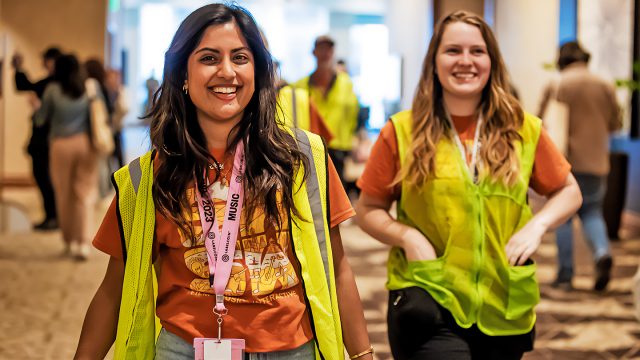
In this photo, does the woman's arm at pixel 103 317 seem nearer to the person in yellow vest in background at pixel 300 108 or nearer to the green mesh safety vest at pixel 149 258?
the green mesh safety vest at pixel 149 258

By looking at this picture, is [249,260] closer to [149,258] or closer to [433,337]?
[149,258]

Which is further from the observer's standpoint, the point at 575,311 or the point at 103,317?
the point at 575,311

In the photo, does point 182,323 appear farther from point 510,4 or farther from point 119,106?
point 510,4

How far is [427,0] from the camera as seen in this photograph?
535 inches

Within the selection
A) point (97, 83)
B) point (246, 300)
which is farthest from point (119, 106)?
point (246, 300)

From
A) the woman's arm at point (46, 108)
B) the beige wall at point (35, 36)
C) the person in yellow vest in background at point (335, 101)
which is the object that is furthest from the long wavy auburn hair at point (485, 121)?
the beige wall at point (35, 36)

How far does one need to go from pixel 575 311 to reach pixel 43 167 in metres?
6.29

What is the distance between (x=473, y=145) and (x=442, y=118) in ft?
0.43

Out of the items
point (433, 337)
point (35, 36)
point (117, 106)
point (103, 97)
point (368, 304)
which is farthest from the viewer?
point (35, 36)

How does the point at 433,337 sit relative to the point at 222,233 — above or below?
below

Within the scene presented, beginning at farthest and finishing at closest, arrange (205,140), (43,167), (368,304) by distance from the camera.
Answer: (43,167) → (368,304) → (205,140)

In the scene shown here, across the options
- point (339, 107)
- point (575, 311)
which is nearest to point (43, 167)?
point (339, 107)

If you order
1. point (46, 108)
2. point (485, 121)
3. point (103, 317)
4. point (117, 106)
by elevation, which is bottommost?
point (117, 106)

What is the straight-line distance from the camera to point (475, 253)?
2744mm
